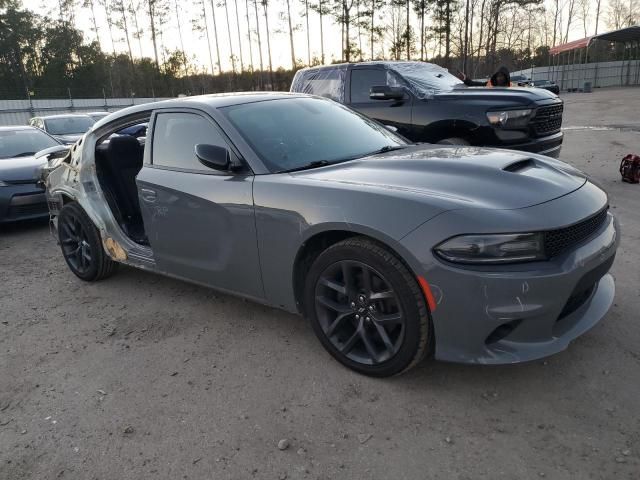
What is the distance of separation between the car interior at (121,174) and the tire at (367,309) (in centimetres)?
223

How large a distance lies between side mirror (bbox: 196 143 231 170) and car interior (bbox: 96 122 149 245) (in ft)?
5.22

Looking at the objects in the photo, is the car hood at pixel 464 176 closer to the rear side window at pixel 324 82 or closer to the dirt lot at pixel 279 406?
the dirt lot at pixel 279 406

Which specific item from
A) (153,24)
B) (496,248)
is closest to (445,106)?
(496,248)

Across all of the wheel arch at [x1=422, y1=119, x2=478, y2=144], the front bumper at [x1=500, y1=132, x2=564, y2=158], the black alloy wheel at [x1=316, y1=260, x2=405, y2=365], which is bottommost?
the black alloy wheel at [x1=316, y1=260, x2=405, y2=365]

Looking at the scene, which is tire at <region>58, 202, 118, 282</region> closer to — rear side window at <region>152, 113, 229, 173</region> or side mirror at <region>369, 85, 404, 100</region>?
rear side window at <region>152, 113, 229, 173</region>

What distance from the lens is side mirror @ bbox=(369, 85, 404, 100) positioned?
6.68 m

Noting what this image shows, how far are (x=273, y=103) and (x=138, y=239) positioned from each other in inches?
65.4

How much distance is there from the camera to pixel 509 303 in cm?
229

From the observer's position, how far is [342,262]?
2.73 meters

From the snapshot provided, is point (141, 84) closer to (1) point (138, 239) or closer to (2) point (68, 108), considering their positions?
(2) point (68, 108)

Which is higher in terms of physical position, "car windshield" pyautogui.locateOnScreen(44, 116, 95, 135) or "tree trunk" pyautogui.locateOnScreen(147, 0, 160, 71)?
"tree trunk" pyautogui.locateOnScreen(147, 0, 160, 71)

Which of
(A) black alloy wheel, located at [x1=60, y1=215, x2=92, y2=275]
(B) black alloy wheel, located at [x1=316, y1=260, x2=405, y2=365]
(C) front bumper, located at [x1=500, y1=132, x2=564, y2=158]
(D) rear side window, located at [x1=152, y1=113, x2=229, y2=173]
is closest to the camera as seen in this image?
(B) black alloy wheel, located at [x1=316, y1=260, x2=405, y2=365]

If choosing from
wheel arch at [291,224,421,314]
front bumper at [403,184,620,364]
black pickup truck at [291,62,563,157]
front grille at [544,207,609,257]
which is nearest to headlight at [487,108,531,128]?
black pickup truck at [291,62,563,157]

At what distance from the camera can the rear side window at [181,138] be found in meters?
3.46
